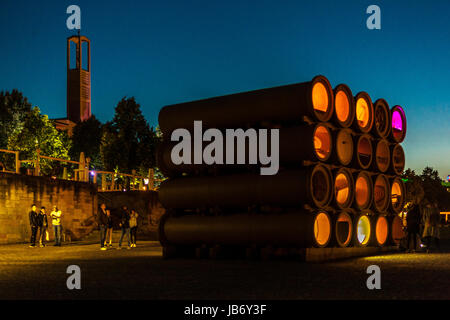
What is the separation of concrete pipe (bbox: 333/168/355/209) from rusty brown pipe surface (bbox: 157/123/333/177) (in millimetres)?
678

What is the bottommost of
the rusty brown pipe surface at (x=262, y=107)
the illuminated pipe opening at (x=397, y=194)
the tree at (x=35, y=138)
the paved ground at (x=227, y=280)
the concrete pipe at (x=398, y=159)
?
the paved ground at (x=227, y=280)

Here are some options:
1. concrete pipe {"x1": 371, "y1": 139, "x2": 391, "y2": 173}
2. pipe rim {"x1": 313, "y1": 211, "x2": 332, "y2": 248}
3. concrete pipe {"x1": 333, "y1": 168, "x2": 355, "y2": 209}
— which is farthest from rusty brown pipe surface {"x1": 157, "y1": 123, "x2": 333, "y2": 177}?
concrete pipe {"x1": 371, "y1": 139, "x2": 391, "y2": 173}

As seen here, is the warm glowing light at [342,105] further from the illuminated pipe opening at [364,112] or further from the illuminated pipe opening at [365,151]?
the illuminated pipe opening at [365,151]

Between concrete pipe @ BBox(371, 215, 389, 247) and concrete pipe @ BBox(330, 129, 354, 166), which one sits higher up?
concrete pipe @ BBox(330, 129, 354, 166)

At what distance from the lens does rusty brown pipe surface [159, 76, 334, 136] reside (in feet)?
48.5

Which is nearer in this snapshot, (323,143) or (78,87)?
(323,143)

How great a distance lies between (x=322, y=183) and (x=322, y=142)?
1.43 m

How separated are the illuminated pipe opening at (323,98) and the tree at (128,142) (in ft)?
115

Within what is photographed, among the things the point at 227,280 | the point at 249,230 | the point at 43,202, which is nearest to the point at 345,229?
the point at 249,230

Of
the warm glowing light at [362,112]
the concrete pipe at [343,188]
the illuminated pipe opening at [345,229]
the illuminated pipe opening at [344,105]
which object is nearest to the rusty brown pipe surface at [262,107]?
the illuminated pipe opening at [344,105]

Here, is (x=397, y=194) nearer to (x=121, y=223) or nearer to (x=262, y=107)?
(x=262, y=107)

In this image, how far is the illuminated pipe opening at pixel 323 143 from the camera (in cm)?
1553

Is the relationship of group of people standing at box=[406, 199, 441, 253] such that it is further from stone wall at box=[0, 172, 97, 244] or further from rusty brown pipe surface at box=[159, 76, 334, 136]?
stone wall at box=[0, 172, 97, 244]

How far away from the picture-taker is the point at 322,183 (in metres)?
15.5
